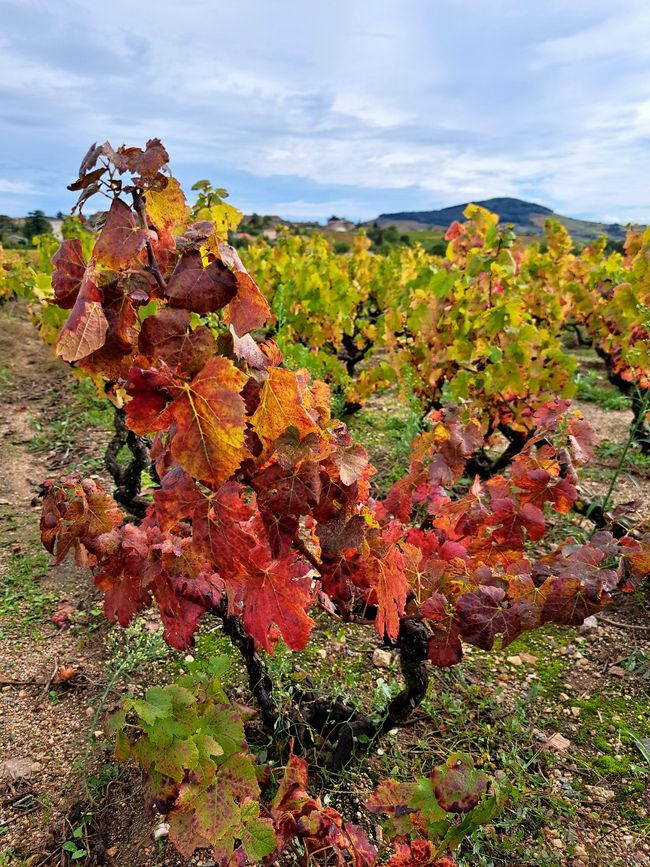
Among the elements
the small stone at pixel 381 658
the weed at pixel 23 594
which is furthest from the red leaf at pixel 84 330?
the weed at pixel 23 594

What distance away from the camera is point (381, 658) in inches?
99.7

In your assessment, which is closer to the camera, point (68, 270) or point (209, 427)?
point (209, 427)

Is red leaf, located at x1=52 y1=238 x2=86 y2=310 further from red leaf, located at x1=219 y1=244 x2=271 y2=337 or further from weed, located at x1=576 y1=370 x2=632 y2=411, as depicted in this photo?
weed, located at x1=576 y1=370 x2=632 y2=411

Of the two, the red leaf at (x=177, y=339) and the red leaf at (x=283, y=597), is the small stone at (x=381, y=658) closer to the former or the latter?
the red leaf at (x=283, y=597)

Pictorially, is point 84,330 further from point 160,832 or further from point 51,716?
point 51,716

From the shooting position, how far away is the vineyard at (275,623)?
956 millimetres

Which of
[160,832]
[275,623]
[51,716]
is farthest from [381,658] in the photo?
[275,623]

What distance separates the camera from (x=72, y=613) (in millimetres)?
2844

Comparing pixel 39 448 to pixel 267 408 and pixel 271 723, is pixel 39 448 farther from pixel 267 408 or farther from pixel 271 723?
pixel 267 408

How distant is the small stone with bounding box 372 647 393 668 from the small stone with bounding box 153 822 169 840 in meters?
1.03

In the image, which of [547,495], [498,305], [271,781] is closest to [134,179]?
[547,495]

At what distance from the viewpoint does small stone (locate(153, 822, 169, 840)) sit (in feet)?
5.78

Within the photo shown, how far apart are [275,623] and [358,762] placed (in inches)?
42.4

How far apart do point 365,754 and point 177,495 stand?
1482mm
